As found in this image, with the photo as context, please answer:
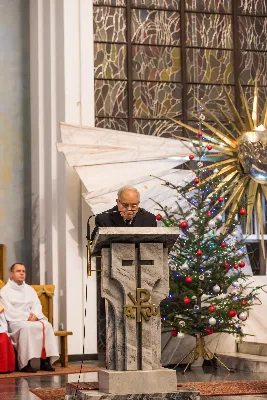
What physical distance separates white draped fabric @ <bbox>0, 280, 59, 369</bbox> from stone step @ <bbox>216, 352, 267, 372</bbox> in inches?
81.8

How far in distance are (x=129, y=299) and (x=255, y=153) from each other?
5.78m

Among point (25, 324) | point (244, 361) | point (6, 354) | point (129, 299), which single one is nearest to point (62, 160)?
point (25, 324)

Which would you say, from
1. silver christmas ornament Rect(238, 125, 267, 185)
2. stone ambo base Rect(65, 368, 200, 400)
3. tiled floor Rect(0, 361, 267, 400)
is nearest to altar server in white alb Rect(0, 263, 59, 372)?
tiled floor Rect(0, 361, 267, 400)

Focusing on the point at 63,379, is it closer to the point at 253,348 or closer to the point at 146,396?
the point at 253,348

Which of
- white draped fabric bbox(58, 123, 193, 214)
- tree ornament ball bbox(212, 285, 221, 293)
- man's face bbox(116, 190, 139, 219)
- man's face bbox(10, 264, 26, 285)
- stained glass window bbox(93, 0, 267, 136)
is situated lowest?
tree ornament ball bbox(212, 285, 221, 293)

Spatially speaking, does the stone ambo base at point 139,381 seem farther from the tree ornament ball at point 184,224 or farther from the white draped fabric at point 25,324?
the white draped fabric at point 25,324

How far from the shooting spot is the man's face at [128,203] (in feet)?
20.0

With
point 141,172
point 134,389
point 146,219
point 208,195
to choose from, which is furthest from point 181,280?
point 134,389

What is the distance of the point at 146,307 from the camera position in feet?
19.1

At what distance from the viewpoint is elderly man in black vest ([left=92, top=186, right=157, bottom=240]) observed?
6109mm

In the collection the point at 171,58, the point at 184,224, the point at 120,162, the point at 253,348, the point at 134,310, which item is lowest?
the point at 253,348

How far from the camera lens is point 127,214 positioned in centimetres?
618

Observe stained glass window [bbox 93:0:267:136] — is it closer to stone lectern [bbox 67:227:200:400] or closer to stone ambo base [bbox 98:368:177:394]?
stone lectern [bbox 67:227:200:400]

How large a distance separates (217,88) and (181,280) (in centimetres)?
421
